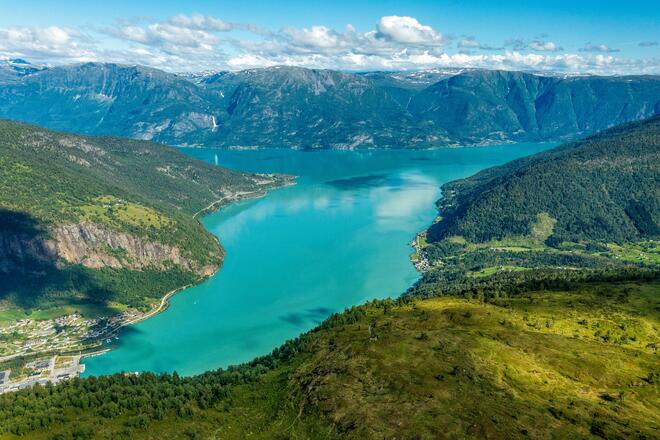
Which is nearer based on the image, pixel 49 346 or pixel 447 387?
pixel 447 387

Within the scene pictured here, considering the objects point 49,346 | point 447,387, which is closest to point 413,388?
point 447,387

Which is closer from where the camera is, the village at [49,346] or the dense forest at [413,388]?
the dense forest at [413,388]

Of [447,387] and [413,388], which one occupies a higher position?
[447,387]

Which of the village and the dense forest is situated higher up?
the dense forest

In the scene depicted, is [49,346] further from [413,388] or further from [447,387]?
[447,387]

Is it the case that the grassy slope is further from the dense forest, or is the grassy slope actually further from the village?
the village

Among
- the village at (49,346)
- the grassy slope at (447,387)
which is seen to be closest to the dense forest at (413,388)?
the grassy slope at (447,387)

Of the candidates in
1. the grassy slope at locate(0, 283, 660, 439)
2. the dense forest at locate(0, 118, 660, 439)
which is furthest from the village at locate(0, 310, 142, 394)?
the grassy slope at locate(0, 283, 660, 439)

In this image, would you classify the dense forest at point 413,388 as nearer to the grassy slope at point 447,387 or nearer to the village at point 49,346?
the grassy slope at point 447,387

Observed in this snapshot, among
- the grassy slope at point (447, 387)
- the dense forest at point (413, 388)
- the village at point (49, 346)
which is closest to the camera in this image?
the grassy slope at point (447, 387)

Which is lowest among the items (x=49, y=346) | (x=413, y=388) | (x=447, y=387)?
(x=49, y=346)
